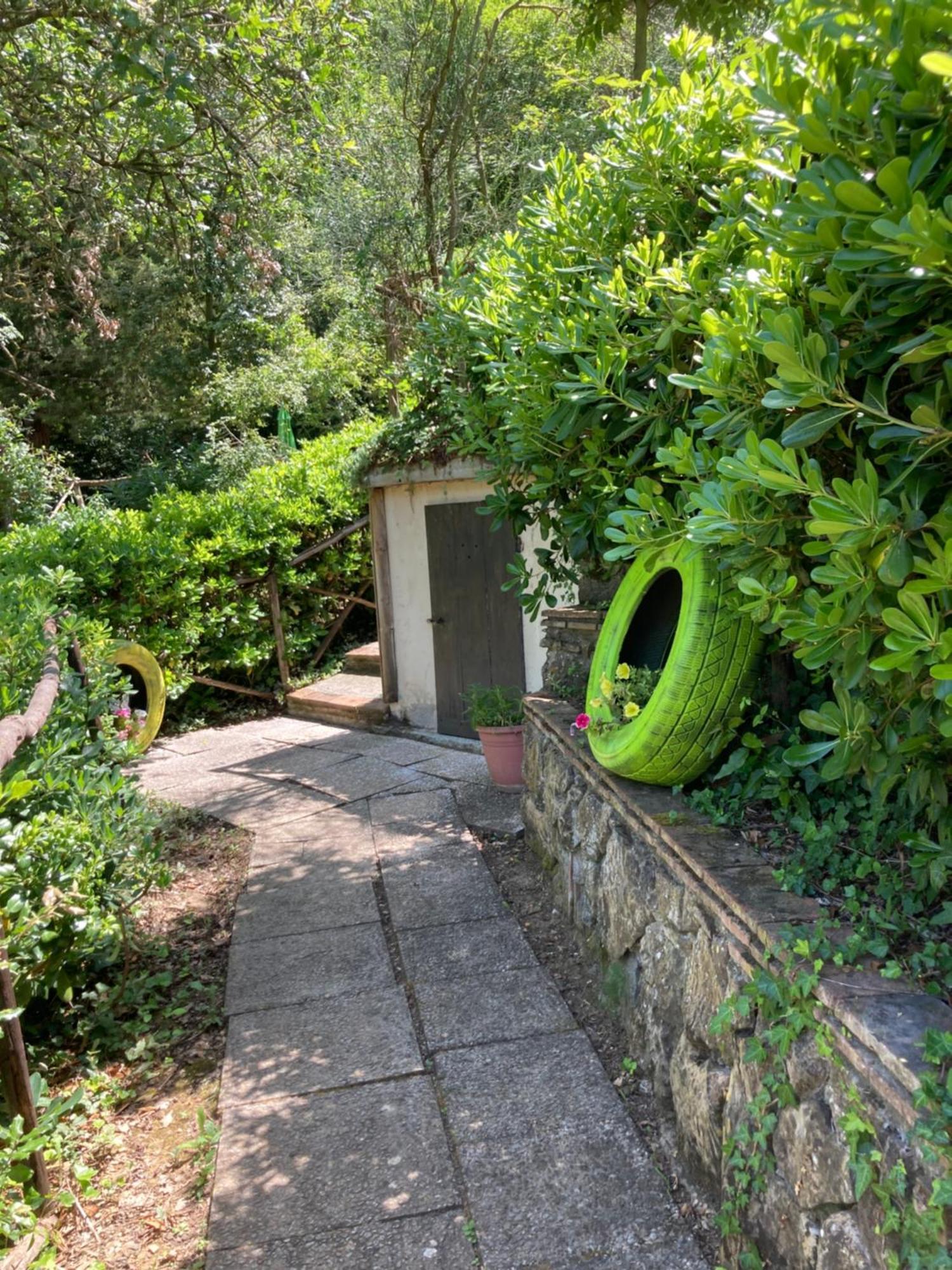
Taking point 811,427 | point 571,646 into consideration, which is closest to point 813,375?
point 811,427

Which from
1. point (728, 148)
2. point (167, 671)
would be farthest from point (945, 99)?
point (167, 671)

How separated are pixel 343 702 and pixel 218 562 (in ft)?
6.61

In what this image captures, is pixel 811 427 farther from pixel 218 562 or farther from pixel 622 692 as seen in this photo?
pixel 218 562

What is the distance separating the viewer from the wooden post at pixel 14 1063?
2385mm

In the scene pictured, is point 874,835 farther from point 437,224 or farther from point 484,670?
point 437,224

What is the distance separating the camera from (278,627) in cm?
1023

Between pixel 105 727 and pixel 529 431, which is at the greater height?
pixel 529 431

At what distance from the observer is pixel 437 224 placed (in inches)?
406

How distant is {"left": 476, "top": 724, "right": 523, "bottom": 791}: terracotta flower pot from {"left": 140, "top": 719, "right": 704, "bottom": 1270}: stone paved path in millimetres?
641

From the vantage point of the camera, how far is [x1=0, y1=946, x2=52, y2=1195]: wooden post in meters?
2.38

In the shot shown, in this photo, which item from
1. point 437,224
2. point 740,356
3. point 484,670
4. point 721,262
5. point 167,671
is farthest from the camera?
point 437,224

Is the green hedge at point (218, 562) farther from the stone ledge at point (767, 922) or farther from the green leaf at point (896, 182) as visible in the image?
the green leaf at point (896, 182)

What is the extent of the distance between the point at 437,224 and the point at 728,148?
7.57 metres

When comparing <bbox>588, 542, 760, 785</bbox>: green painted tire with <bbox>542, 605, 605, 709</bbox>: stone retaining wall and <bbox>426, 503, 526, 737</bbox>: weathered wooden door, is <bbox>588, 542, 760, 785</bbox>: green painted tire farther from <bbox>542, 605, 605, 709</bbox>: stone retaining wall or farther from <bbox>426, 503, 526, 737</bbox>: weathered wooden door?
<bbox>426, 503, 526, 737</bbox>: weathered wooden door
